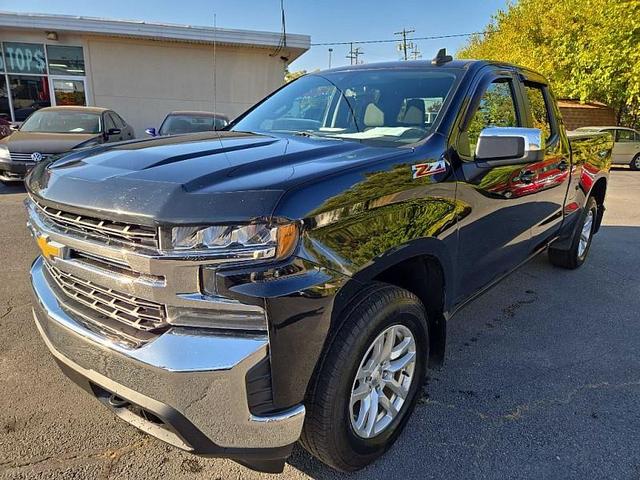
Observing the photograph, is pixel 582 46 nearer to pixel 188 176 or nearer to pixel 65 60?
pixel 65 60

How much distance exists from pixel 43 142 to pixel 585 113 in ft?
81.0

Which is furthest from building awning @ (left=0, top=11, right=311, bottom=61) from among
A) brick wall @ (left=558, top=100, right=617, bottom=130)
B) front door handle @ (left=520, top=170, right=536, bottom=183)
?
brick wall @ (left=558, top=100, right=617, bottom=130)

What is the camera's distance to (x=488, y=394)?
113 inches

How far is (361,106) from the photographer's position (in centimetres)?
310

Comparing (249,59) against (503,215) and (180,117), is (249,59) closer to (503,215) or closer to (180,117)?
(180,117)

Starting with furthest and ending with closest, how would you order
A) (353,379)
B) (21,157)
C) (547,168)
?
(21,157) < (547,168) < (353,379)

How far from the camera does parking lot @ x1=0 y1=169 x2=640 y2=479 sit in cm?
224

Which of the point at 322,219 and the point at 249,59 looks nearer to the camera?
the point at 322,219

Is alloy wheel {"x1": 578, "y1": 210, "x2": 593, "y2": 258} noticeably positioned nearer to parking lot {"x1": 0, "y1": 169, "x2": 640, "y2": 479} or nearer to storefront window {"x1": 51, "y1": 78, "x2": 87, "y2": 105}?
parking lot {"x1": 0, "y1": 169, "x2": 640, "y2": 479}

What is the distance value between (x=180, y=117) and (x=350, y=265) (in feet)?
31.1

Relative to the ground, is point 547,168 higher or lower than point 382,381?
higher

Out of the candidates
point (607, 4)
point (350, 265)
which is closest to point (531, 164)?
→ point (350, 265)

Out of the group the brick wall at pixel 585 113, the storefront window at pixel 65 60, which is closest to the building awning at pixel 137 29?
the storefront window at pixel 65 60

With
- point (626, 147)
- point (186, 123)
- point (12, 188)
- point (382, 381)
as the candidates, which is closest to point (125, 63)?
point (186, 123)
